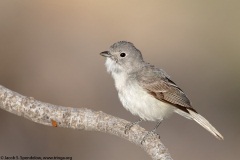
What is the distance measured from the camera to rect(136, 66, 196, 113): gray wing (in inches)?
314

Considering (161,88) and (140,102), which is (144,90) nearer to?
(140,102)

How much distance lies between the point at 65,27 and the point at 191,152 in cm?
732

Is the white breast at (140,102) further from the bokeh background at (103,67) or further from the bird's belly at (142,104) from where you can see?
the bokeh background at (103,67)

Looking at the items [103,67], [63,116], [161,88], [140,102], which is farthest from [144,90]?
[103,67]

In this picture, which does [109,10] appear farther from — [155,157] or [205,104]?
[155,157]

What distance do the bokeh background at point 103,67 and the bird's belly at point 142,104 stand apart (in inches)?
158

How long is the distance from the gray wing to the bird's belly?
89 millimetres

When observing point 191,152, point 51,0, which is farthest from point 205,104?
point 51,0

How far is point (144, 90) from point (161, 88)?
352mm

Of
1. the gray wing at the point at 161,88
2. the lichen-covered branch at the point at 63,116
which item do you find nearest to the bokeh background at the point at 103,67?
the gray wing at the point at 161,88

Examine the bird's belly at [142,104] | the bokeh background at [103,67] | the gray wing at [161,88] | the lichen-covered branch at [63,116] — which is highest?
the bokeh background at [103,67]

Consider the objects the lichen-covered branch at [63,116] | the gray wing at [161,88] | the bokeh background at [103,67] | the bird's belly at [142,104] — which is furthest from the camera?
the bokeh background at [103,67]

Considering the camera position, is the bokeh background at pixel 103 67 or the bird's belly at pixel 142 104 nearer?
the bird's belly at pixel 142 104

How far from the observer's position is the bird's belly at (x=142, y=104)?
A: 7.85 m
